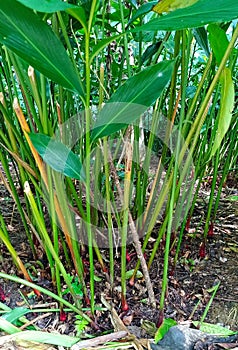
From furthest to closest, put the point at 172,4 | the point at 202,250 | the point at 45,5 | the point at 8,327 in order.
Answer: the point at 202,250 < the point at 8,327 < the point at 172,4 < the point at 45,5

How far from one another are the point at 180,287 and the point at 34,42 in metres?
0.58

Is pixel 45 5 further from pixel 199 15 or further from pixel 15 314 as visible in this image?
pixel 15 314

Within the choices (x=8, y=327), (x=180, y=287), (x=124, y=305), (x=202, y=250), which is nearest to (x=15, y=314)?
A: (x=8, y=327)

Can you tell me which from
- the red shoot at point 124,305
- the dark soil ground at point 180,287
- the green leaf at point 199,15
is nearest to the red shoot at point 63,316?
the dark soil ground at point 180,287

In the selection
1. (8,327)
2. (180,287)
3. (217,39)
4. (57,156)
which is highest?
(217,39)

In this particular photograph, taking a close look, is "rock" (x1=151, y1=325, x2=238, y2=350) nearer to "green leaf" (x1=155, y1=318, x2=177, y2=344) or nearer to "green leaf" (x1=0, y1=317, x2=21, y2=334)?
"green leaf" (x1=155, y1=318, x2=177, y2=344)

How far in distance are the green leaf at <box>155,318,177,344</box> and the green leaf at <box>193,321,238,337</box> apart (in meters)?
0.05

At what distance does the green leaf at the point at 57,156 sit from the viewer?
1.48 feet

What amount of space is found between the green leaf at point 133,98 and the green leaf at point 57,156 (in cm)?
5

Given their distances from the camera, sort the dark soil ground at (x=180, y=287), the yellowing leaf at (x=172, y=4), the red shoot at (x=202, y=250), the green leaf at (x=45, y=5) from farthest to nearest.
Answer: the red shoot at (x=202, y=250) < the dark soil ground at (x=180, y=287) < the yellowing leaf at (x=172, y=4) < the green leaf at (x=45, y=5)

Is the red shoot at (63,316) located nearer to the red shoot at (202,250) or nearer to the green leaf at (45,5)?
the red shoot at (202,250)

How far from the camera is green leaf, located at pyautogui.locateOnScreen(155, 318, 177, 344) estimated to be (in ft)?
1.89

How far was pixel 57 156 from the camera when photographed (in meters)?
0.46

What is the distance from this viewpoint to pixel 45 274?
729 mm
